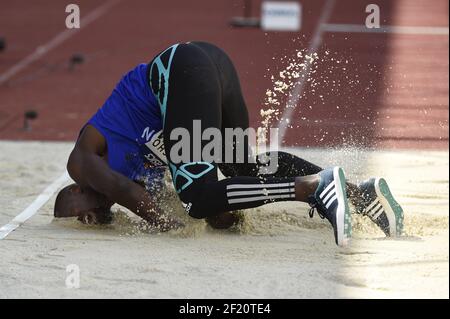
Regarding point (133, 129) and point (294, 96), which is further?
point (294, 96)

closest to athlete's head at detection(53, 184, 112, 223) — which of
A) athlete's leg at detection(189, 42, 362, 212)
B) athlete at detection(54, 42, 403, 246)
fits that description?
athlete at detection(54, 42, 403, 246)

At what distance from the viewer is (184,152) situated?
479cm

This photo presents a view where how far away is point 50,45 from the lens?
496 inches

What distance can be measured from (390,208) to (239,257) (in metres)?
0.71

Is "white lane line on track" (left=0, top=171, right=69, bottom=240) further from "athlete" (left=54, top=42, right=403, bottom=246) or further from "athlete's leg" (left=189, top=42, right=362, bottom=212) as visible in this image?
"athlete's leg" (left=189, top=42, right=362, bottom=212)

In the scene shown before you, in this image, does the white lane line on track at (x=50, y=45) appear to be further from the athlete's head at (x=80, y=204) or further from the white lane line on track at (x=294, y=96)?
the athlete's head at (x=80, y=204)

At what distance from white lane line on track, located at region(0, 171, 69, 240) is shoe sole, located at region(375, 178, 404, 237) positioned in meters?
1.71

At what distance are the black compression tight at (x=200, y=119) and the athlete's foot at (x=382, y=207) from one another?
1.21 ft

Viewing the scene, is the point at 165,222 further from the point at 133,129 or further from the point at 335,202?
the point at 335,202

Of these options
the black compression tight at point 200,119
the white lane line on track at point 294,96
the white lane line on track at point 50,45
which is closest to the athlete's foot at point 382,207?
the black compression tight at point 200,119

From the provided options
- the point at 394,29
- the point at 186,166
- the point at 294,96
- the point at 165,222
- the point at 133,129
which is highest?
A: the point at 394,29

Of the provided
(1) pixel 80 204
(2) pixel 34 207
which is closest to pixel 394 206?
(1) pixel 80 204

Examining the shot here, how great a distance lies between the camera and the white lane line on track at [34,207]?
5.25 meters

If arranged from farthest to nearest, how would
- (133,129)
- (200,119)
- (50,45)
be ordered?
(50,45), (133,129), (200,119)
